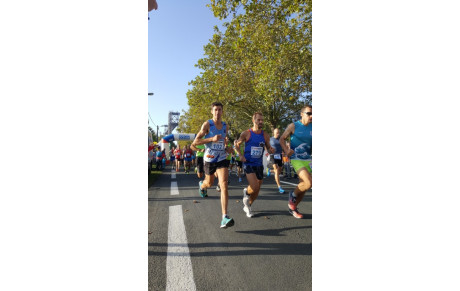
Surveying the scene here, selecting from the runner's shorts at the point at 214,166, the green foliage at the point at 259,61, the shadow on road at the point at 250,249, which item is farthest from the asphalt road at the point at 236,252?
the green foliage at the point at 259,61

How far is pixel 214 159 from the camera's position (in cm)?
456

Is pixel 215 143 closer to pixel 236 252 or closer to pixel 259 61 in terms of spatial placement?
pixel 236 252

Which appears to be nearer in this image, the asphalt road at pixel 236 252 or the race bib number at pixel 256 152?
the asphalt road at pixel 236 252

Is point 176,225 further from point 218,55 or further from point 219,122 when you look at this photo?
point 218,55

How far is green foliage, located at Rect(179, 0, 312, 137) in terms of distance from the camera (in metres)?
7.37

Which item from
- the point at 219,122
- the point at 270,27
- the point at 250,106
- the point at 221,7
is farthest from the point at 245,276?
the point at 250,106

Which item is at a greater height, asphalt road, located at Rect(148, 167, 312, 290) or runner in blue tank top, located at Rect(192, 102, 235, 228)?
runner in blue tank top, located at Rect(192, 102, 235, 228)

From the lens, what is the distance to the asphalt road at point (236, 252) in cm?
228

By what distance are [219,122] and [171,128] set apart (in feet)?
153

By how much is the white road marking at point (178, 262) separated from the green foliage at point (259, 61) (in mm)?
6317

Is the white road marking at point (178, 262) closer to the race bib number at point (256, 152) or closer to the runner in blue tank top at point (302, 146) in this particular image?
the race bib number at point (256, 152)

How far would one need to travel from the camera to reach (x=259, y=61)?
11.8 meters

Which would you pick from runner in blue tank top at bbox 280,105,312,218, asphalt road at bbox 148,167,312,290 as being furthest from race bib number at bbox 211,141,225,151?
asphalt road at bbox 148,167,312,290

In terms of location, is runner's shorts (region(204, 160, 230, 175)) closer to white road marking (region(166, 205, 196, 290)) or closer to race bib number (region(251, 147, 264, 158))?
race bib number (region(251, 147, 264, 158))
